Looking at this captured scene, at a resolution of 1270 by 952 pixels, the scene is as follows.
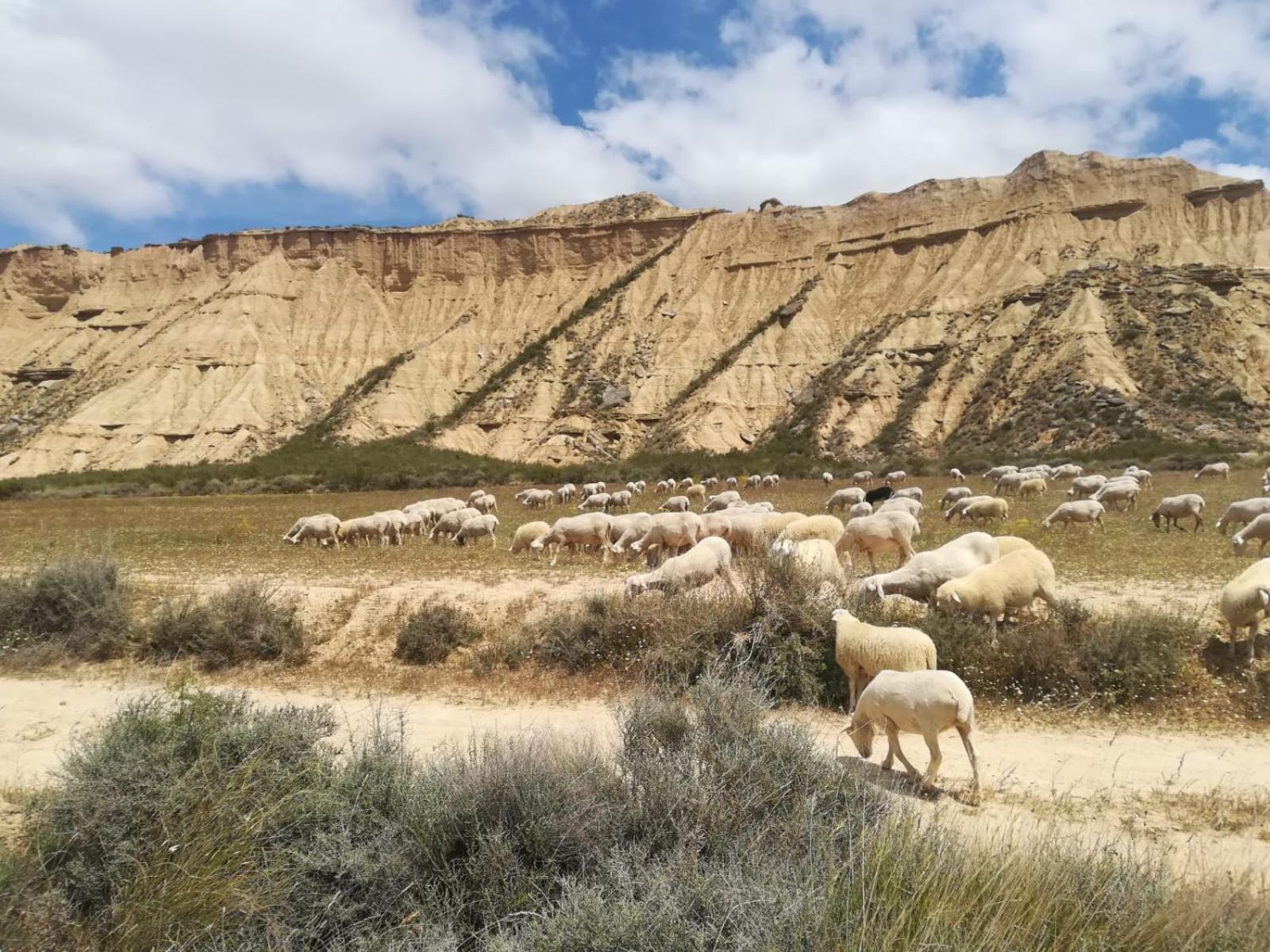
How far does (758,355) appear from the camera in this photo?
6638 cm

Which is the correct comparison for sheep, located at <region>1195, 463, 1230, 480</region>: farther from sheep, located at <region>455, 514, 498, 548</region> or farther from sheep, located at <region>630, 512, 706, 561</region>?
sheep, located at <region>455, 514, 498, 548</region>

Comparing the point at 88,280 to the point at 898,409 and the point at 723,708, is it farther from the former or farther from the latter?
the point at 723,708

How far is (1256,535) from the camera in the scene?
1373 cm

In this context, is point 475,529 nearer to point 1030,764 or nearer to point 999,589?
point 999,589

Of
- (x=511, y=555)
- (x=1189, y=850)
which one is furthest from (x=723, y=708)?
(x=511, y=555)

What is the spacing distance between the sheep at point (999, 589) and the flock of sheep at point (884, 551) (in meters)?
0.01

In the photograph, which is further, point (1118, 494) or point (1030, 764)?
point (1118, 494)

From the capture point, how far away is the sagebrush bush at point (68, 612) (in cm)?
1143

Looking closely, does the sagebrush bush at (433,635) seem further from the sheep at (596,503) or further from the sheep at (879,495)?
the sheep at (596,503)

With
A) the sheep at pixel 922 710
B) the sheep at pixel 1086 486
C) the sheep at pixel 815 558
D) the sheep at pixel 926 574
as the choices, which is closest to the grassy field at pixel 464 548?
the sheep at pixel 1086 486

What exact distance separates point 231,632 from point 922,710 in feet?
32.6

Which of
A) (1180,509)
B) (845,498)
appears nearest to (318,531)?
(845,498)

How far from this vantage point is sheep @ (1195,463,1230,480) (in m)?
29.3

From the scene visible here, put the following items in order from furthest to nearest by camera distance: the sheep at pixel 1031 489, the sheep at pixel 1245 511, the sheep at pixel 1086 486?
the sheep at pixel 1031 489
the sheep at pixel 1086 486
the sheep at pixel 1245 511
